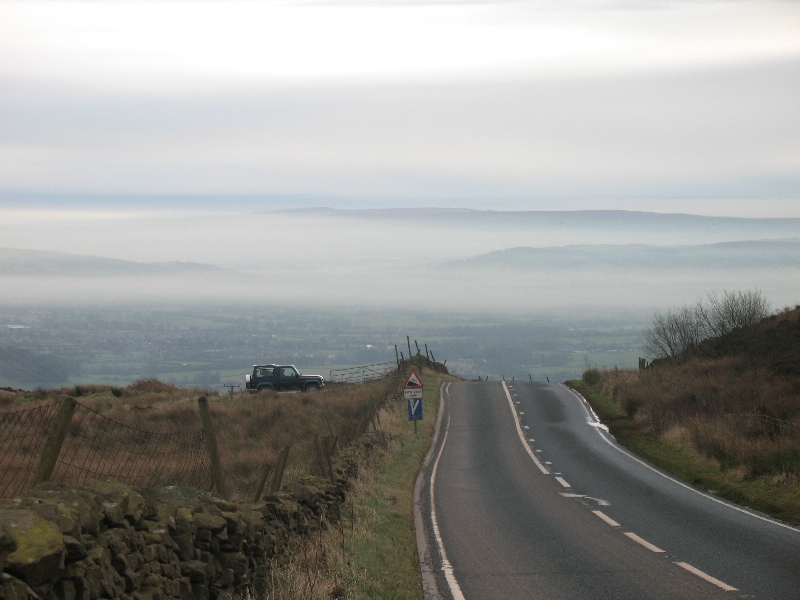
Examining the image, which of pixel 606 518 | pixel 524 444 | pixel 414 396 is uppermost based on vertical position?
pixel 414 396

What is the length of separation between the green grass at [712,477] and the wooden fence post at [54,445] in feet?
44.1

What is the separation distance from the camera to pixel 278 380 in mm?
53094

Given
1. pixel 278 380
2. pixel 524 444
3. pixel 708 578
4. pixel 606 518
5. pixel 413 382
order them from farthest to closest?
1. pixel 278 380
2. pixel 413 382
3. pixel 524 444
4. pixel 606 518
5. pixel 708 578

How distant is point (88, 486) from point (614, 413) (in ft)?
117

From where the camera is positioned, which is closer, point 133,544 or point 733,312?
point 133,544

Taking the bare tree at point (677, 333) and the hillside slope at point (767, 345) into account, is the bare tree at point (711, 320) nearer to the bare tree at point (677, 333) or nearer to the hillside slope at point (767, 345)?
the bare tree at point (677, 333)

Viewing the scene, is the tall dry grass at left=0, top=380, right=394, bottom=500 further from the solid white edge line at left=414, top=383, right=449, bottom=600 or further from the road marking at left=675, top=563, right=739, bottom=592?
the road marking at left=675, top=563, right=739, bottom=592

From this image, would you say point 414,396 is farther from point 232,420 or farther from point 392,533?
point 392,533

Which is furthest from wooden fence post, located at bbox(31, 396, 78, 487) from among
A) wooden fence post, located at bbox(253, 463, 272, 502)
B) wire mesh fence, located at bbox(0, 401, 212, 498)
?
wooden fence post, located at bbox(253, 463, 272, 502)

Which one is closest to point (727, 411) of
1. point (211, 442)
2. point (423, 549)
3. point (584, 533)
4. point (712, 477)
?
point (712, 477)

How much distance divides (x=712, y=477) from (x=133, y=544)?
59.8 feet

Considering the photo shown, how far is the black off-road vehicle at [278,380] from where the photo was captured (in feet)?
173

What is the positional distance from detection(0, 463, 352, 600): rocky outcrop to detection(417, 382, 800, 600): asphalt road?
128 inches

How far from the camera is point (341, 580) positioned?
10.8 m
